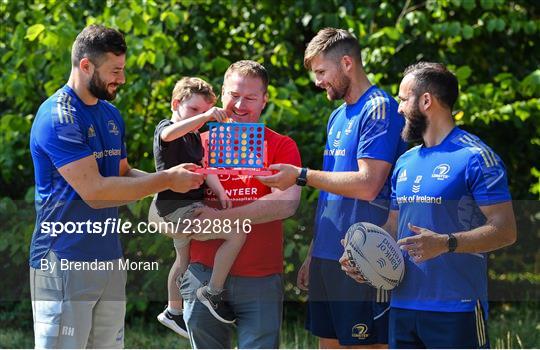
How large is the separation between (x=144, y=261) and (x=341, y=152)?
3252 millimetres

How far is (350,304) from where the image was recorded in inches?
211

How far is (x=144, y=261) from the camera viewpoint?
26.6ft

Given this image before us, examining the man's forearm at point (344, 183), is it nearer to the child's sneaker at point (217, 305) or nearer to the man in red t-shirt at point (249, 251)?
the man in red t-shirt at point (249, 251)

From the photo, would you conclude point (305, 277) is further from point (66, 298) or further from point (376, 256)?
point (66, 298)

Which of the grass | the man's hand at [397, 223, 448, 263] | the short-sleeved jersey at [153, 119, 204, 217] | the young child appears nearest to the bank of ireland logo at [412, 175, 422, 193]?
the man's hand at [397, 223, 448, 263]

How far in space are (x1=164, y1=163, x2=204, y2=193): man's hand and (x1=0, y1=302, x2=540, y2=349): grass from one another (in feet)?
10.1

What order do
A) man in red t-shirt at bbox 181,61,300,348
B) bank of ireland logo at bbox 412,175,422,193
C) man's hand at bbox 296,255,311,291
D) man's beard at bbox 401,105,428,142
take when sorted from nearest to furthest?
bank of ireland logo at bbox 412,175,422,193, man's beard at bbox 401,105,428,142, man in red t-shirt at bbox 181,61,300,348, man's hand at bbox 296,255,311,291

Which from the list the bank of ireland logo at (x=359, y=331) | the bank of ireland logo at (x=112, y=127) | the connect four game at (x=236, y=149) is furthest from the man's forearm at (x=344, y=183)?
the bank of ireland logo at (x=112, y=127)

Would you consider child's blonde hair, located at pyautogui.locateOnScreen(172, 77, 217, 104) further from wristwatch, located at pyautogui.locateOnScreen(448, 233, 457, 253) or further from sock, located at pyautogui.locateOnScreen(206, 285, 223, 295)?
wristwatch, located at pyautogui.locateOnScreen(448, 233, 457, 253)

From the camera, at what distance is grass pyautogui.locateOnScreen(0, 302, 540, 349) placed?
319 inches

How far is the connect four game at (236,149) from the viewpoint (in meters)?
4.97

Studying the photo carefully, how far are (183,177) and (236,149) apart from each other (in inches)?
12.1

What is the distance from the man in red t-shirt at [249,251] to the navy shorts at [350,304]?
0.93 ft

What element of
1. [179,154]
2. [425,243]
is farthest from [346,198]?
[179,154]
